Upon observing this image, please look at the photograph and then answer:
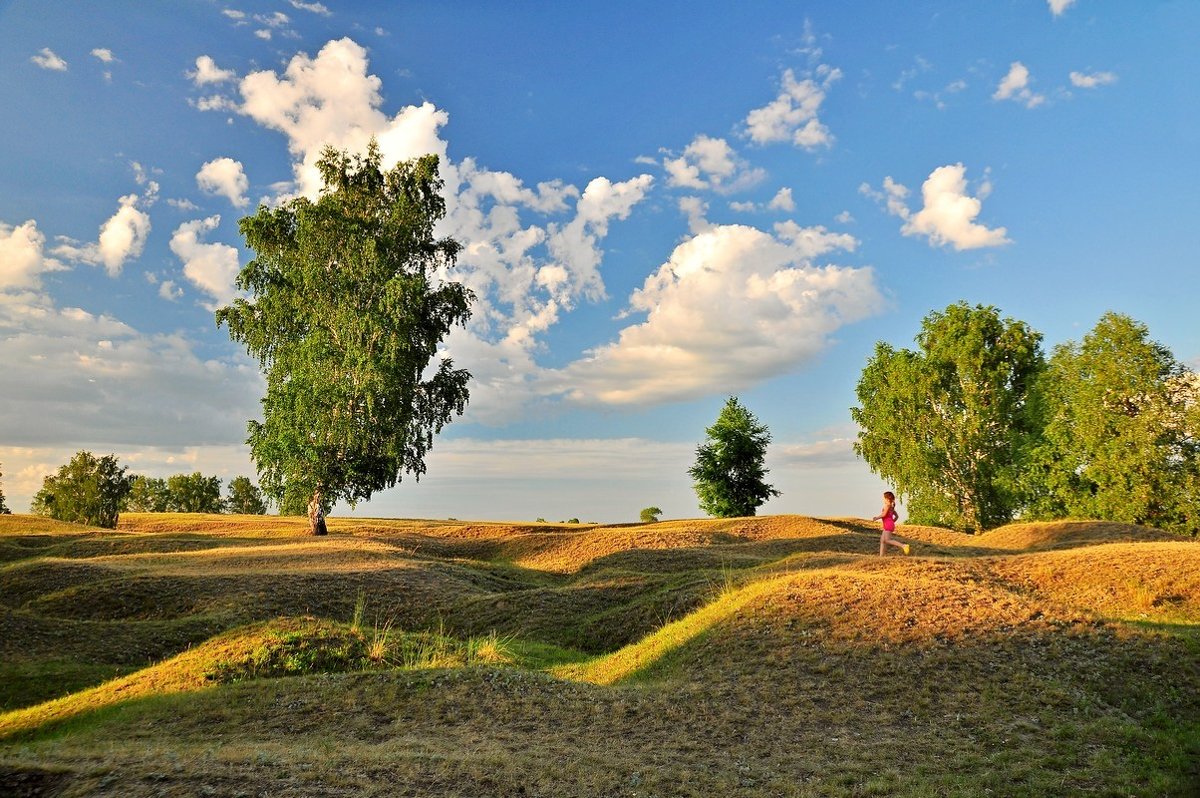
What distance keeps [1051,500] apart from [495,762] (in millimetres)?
37701

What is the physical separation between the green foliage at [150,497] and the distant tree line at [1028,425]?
5630 centimetres

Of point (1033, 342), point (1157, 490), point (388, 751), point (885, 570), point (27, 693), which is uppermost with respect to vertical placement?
point (1033, 342)

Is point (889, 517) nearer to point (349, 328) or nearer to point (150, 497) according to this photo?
point (349, 328)

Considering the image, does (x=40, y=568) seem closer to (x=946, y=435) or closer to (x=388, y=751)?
(x=388, y=751)

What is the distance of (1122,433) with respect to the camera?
32.9 m

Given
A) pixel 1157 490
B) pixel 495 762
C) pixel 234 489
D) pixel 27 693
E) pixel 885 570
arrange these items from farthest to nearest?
pixel 234 489
pixel 1157 490
pixel 885 570
pixel 27 693
pixel 495 762

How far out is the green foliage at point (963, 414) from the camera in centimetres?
4206

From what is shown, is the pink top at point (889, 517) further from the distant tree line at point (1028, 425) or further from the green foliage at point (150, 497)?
the green foliage at point (150, 497)

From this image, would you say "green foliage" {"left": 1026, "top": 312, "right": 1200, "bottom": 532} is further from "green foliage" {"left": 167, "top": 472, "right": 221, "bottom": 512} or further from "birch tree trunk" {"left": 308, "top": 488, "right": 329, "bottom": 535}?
"green foliage" {"left": 167, "top": 472, "right": 221, "bottom": 512}

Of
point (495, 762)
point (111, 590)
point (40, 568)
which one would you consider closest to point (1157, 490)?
point (495, 762)

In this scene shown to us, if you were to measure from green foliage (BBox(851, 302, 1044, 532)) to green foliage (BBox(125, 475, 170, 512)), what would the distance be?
190 ft

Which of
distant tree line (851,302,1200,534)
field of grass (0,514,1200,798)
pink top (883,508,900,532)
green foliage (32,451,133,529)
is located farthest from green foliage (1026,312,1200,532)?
green foliage (32,451,133,529)

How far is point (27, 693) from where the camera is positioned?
43.7ft

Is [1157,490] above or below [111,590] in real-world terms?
above
